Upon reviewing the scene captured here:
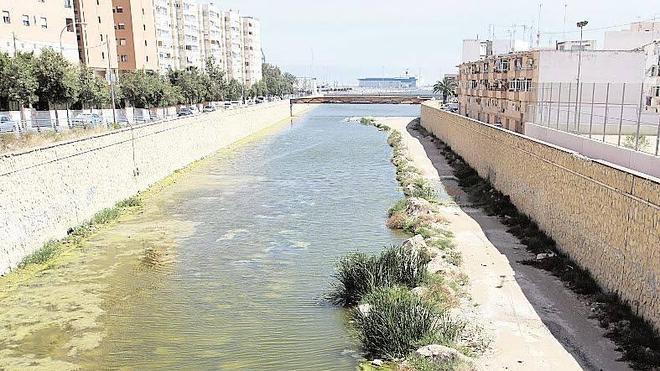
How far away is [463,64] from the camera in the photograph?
63.5m

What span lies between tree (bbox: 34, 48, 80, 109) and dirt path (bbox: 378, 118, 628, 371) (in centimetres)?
2401

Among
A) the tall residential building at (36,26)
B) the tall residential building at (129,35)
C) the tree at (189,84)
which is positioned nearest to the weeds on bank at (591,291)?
the tall residential building at (36,26)

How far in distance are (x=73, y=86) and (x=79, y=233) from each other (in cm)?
1557

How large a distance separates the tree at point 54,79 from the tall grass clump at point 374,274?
2425cm

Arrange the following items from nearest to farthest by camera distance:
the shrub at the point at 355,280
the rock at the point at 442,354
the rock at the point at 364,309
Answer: the rock at the point at 442,354, the rock at the point at 364,309, the shrub at the point at 355,280

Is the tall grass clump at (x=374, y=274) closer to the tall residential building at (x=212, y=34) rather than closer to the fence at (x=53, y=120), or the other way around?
the fence at (x=53, y=120)

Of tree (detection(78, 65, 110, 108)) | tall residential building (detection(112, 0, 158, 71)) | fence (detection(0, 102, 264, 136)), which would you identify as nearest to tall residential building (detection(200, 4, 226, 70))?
tall residential building (detection(112, 0, 158, 71))

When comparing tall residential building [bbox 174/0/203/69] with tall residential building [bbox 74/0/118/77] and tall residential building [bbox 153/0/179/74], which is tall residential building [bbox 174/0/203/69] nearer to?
tall residential building [bbox 153/0/179/74]

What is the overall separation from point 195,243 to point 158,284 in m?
3.84

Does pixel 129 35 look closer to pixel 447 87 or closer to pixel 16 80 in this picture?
pixel 16 80

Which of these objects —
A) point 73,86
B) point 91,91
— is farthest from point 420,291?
point 91,91

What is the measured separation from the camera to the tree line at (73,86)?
2897cm

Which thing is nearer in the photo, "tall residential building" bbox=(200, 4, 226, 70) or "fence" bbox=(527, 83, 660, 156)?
"fence" bbox=(527, 83, 660, 156)

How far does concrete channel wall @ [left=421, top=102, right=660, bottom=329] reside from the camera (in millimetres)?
10814
